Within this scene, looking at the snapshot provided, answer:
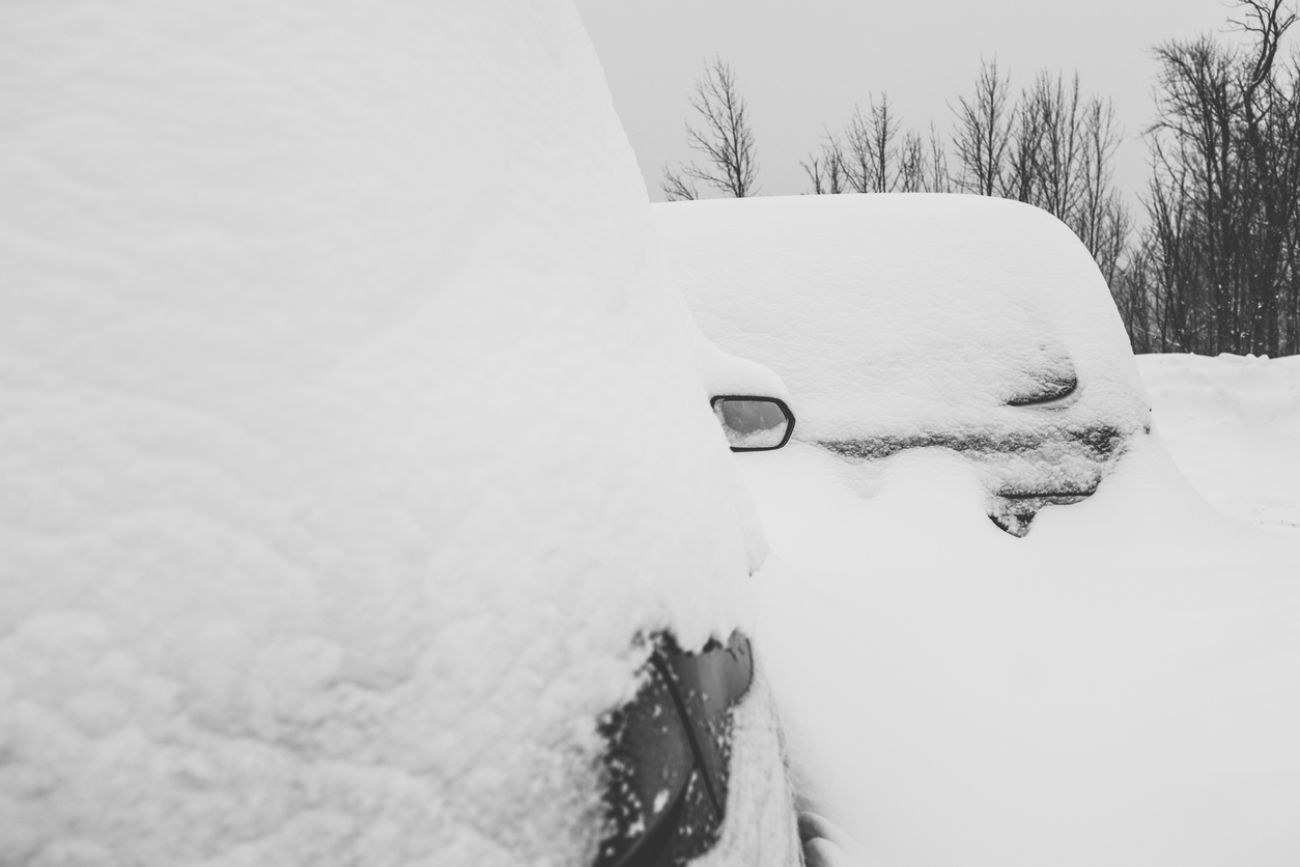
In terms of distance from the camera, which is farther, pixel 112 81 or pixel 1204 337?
pixel 1204 337

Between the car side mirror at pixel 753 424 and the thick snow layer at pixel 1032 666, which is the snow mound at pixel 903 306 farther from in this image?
the car side mirror at pixel 753 424

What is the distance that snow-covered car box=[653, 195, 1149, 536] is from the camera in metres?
2.26

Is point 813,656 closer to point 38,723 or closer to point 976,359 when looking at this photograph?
point 38,723

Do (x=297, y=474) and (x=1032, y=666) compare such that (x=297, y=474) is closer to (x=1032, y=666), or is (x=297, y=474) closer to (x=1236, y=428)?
(x=1032, y=666)

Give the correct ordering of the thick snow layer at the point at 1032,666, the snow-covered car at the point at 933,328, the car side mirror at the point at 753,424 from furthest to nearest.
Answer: the snow-covered car at the point at 933,328, the car side mirror at the point at 753,424, the thick snow layer at the point at 1032,666

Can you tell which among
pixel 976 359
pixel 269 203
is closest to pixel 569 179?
pixel 269 203

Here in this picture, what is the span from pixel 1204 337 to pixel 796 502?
72.0 feet

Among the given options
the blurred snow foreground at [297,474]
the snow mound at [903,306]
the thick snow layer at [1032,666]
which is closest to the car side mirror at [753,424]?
the thick snow layer at [1032,666]

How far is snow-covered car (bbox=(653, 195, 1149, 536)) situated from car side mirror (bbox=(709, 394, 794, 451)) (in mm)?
711

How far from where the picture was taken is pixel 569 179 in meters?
0.73

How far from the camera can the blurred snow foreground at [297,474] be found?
0.35 metres

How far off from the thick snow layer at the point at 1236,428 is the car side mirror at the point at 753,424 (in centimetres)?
343

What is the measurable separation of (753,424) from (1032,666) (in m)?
0.97

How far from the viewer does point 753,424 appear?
1.63 m
